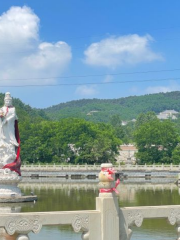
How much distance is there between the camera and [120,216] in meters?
10.6

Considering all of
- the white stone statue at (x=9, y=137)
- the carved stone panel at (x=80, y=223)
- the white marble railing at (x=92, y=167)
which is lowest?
the carved stone panel at (x=80, y=223)

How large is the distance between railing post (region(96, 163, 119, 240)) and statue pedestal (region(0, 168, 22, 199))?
17.4 m

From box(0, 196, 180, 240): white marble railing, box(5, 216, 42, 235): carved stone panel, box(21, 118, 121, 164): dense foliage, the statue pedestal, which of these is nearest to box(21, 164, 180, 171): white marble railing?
box(21, 118, 121, 164): dense foliage

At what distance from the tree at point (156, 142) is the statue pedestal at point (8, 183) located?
41.4 metres

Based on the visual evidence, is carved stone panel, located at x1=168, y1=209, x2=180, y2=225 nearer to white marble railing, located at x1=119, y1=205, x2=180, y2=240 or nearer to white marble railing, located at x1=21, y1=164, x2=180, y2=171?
white marble railing, located at x1=119, y1=205, x2=180, y2=240

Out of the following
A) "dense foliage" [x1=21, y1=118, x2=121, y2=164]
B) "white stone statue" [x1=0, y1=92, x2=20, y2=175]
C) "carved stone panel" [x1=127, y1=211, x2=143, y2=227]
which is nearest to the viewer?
"carved stone panel" [x1=127, y1=211, x2=143, y2=227]

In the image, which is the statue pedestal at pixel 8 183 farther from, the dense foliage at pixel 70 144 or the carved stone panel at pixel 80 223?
the dense foliage at pixel 70 144

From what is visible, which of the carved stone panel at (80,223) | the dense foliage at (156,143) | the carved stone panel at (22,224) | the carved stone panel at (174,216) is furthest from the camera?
the dense foliage at (156,143)

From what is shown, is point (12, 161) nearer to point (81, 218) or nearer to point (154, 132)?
point (81, 218)

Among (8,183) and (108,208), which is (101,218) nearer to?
(108,208)

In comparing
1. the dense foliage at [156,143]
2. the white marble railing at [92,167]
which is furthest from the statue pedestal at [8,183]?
the dense foliage at [156,143]

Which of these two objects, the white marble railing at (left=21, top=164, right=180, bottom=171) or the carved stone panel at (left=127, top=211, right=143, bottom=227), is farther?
the white marble railing at (left=21, top=164, right=180, bottom=171)

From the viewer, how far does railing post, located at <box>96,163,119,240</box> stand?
10.4 meters

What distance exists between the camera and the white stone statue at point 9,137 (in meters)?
26.6
